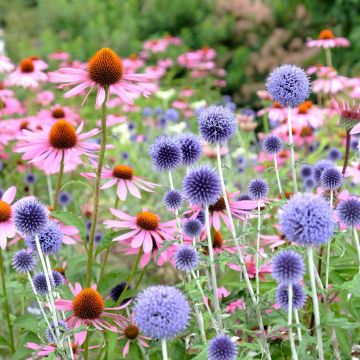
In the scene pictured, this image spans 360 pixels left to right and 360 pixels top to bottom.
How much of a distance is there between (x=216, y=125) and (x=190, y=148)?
6.6 inches

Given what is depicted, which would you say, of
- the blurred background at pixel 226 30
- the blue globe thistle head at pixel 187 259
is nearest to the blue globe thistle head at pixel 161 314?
the blue globe thistle head at pixel 187 259

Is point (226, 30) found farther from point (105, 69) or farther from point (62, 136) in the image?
point (105, 69)

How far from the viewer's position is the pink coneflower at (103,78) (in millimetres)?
2033

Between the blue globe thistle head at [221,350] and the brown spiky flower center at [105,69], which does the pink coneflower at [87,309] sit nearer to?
the blue globe thistle head at [221,350]

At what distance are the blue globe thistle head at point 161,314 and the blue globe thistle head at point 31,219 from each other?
51cm

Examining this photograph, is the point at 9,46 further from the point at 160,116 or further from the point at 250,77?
the point at 160,116

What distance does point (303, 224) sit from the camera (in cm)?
141

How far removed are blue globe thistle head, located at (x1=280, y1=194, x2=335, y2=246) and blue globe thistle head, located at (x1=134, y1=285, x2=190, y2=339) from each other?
29 centimetres

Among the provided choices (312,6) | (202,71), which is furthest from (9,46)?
(312,6)

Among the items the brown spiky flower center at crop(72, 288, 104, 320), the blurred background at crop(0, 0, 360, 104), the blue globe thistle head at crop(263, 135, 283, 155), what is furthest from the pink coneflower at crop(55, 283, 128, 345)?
the blurred background at crop(0, 0, 360, 104)

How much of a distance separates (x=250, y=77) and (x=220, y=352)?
7.98 m

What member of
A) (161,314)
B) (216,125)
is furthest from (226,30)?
(161,314)

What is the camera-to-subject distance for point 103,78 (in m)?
2.05

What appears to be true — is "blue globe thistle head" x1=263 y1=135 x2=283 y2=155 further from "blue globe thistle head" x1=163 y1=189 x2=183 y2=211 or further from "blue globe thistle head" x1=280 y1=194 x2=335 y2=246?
"blue globe thistle head" x1=280 y1=194 x2=335 y2=246
